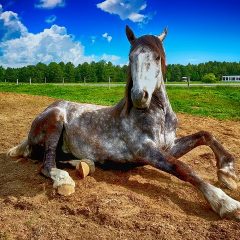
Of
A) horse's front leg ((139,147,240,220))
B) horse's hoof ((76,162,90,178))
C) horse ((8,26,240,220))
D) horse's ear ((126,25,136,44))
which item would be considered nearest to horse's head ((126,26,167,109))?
horse ((8,26,240,220))

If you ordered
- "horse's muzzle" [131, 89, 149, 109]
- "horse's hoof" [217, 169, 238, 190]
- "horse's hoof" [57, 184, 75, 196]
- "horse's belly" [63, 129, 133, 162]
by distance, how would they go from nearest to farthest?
"horse's muzzle" [131, 89, 149, 109], "horse's hoof" [57, 184, 75, 196], "horse's hoof" [217, 169, 238, 190], "horse's belly" [63, 129, 133, 162]

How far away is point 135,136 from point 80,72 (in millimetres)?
94803

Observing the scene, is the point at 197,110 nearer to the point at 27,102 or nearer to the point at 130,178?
the point at 27,102

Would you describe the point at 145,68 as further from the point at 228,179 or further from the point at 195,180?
the point at 228,179

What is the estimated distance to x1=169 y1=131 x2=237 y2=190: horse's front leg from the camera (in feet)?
16.5

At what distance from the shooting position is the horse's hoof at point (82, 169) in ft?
17.1

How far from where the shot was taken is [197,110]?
14.7 m

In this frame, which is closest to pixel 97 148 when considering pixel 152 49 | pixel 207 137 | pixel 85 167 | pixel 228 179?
pixel 85 167

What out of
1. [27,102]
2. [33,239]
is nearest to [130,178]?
[33,239]

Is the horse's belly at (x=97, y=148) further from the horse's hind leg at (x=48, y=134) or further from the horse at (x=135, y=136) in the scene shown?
the horse's hind leg at (x=48, y=134)

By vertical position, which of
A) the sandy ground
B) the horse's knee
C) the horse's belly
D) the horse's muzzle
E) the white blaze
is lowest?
the sandy ground

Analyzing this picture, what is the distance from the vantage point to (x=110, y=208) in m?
4.14

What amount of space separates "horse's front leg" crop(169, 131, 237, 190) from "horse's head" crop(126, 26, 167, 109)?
3.64 feet

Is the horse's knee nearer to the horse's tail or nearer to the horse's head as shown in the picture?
the horse's head
